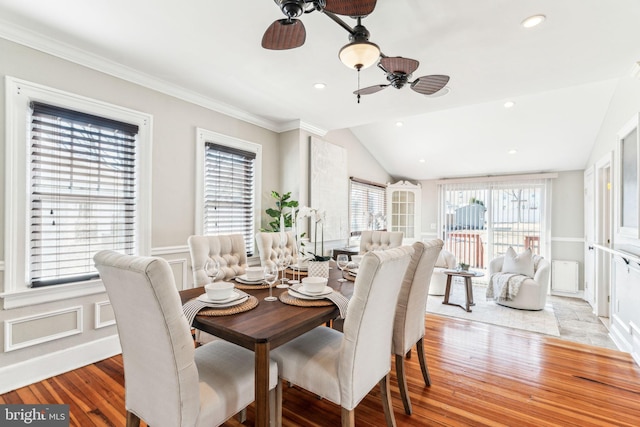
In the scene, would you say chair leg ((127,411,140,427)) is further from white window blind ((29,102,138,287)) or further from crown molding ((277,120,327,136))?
crown molding ((277,120,327,136))

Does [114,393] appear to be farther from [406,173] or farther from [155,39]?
[406,173]

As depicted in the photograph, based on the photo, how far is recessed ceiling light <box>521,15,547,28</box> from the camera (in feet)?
6.51

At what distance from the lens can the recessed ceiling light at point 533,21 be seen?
1984 millimetres

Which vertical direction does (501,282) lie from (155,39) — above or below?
below

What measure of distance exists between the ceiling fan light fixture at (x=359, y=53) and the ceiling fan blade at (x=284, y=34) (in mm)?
260

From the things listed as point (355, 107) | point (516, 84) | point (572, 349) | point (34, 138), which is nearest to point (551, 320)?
point (572, 349)

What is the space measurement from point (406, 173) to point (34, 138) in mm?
6405

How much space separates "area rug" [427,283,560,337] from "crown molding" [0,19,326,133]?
3.89m

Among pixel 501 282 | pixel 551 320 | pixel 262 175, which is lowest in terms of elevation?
pixel 551 320

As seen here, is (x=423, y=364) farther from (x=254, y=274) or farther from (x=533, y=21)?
(x=533, y=21)

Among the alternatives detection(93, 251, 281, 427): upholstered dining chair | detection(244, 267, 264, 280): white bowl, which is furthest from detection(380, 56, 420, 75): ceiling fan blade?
detection(93, 251, 281, 427): upholstered dining chair

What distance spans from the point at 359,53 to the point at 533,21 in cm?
126

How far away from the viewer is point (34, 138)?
2.29 metres

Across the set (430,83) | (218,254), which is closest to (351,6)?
(430,83)
